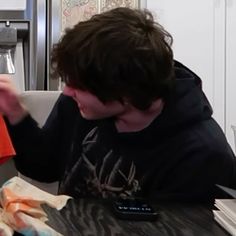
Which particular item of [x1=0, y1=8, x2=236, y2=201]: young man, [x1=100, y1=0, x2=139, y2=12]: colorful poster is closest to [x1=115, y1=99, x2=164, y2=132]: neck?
[x1=0, y1=8, x2=236, y2=201]: young man

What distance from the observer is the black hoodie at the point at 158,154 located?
1051mm

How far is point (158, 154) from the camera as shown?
1111 millimetres

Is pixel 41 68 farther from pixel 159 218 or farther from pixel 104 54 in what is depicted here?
pixel 159 218

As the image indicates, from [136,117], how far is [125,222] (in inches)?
16.0

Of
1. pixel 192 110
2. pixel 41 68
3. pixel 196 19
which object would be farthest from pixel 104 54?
pixel 196 19

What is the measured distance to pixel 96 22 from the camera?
102cm

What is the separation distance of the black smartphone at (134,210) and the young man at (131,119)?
0.14 metres

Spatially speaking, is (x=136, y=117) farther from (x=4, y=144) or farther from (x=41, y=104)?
(x=41, y=104)

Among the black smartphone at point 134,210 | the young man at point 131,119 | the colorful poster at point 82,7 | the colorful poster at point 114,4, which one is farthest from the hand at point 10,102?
the colorful poster at point 114,4

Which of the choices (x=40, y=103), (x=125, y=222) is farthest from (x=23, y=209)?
(x=40, y=103)

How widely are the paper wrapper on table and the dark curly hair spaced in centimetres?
26

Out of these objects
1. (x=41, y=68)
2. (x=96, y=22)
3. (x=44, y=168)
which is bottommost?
(x=44, y=168)

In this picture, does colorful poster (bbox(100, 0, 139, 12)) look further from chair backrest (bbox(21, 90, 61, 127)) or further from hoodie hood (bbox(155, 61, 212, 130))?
hoodie hood (bbox(155, 61, 212, 130))

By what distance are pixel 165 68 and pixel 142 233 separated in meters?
0.41
